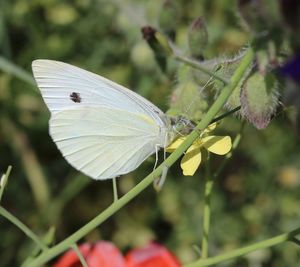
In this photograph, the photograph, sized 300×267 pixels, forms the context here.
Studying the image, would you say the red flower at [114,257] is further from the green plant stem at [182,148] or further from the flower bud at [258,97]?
the flower bud at [258,97]

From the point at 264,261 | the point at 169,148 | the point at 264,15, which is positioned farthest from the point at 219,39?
the point at 264,15

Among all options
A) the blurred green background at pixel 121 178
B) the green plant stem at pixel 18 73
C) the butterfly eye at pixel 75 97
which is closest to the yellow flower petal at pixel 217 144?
the butterfly eye at pixel 75 97

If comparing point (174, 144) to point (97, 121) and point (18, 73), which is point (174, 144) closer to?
point (97, 121)

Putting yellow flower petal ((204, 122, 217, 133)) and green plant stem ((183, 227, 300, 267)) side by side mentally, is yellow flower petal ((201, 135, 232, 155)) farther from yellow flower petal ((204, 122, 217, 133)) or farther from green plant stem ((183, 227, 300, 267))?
green plant stem ((183, 227, 300, 267))

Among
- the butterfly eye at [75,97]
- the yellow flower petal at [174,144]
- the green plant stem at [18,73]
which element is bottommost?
the green plant stem at [18,73]

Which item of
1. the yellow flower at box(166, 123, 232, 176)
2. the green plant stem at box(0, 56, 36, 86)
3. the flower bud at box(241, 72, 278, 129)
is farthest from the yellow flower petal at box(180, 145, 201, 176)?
the green plant stem at box(0, 56, 36, 86)

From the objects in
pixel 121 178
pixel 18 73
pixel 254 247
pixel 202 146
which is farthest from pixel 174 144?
pixel 121 178
